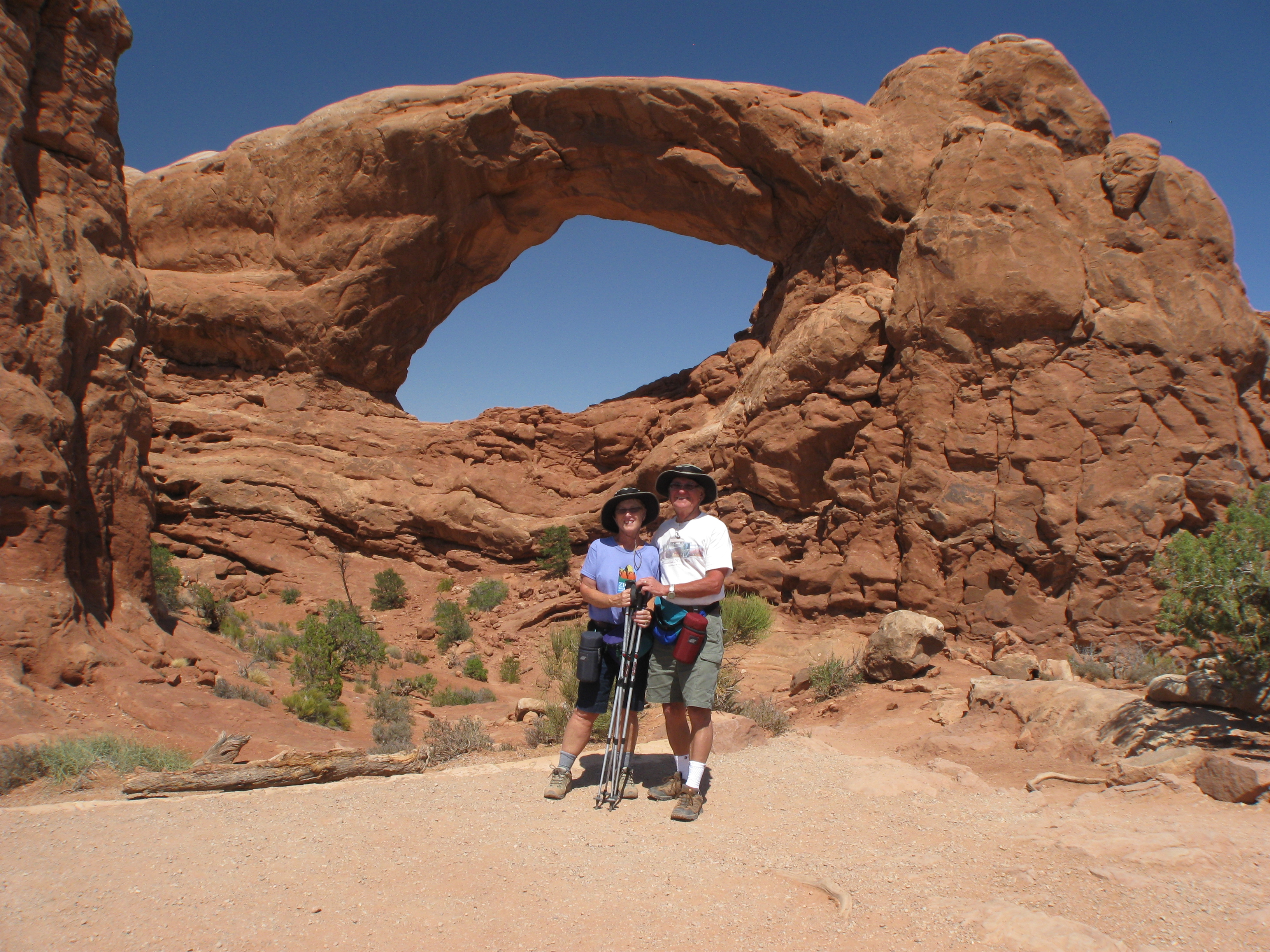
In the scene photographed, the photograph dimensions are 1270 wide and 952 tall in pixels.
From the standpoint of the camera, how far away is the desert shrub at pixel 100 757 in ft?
16.2

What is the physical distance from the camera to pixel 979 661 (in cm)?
866

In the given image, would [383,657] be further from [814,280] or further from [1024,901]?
[1024,901]

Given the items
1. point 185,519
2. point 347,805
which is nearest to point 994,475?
point 347,805

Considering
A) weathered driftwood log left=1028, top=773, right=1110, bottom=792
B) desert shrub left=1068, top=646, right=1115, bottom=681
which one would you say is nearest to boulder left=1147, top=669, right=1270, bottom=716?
weathered driftwood log left=1028, top=773, right=1110, bottom=792

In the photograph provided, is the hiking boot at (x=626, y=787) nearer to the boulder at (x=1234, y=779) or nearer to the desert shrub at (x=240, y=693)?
the boulder at (x=1234, y=779)

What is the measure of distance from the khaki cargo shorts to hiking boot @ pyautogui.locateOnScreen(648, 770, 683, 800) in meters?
0.42

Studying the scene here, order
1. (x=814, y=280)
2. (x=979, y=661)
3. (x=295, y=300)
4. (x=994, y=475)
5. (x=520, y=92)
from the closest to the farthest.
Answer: (x=979, y=661)
(x=994, y=475)
(x=814, y=280)
(x=520, y=92)
(x=295, y=300)

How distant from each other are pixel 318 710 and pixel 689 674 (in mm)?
5403

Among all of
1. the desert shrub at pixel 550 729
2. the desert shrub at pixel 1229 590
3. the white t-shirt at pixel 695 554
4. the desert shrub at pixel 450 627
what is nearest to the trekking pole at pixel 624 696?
the white t-shirt at pixel 695 554

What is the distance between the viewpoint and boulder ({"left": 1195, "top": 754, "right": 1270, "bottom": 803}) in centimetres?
385

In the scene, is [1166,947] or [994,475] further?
[994,475]

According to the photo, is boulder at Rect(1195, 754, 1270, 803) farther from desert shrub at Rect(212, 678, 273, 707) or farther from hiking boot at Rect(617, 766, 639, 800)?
desert shrub at Rect(212, 678, 273, 707)

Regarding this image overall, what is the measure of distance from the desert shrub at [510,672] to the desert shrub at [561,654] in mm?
364

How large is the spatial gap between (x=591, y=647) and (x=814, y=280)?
9438 millimetres
